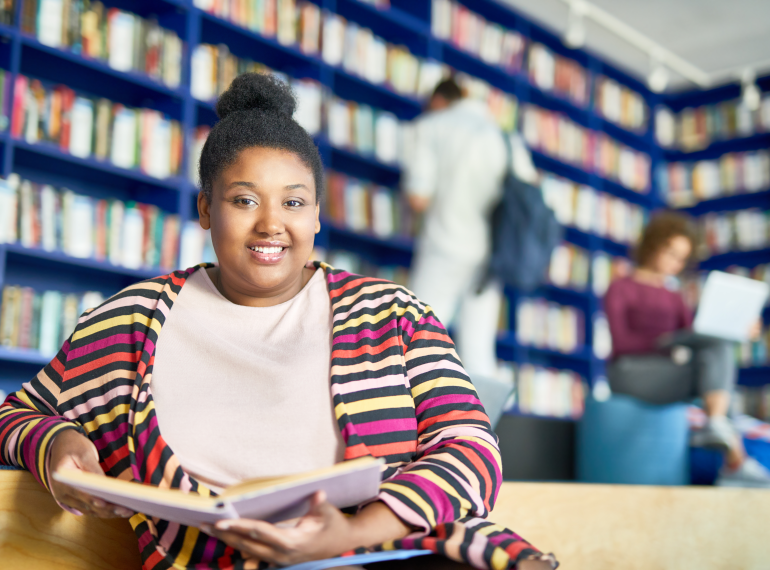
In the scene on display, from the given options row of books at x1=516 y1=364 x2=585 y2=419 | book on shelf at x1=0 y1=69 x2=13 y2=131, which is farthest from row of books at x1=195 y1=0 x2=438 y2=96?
row of books at x1=516 y1=364 x2=585 y2=419

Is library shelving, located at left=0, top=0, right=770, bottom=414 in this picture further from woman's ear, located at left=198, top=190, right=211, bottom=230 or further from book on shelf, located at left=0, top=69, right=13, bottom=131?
woman's ear, located at left=198, top=190, right=211, bottom=230

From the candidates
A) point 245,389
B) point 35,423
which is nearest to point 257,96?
point 245,389

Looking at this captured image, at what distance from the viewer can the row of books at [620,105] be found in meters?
4.96

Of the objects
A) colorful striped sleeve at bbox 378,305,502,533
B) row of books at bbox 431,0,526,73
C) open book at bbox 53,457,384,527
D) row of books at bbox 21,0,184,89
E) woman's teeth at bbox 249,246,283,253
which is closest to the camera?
open book at bbox 53,457,384,527

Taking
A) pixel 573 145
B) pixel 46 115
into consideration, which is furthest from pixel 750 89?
pixel 46 115

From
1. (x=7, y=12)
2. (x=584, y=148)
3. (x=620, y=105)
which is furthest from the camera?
(x=620, y=105)

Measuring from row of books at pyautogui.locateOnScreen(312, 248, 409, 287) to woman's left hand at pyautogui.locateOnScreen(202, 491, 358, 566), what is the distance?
2411 mm

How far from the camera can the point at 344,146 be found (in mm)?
3420

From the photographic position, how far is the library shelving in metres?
2.66

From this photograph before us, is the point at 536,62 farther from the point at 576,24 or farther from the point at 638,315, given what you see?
the point at 638,315

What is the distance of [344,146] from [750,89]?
3090 mm

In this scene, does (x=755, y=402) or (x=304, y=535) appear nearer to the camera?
(x=304, y=535)

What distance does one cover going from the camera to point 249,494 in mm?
685

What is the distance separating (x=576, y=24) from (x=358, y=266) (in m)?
2.10
